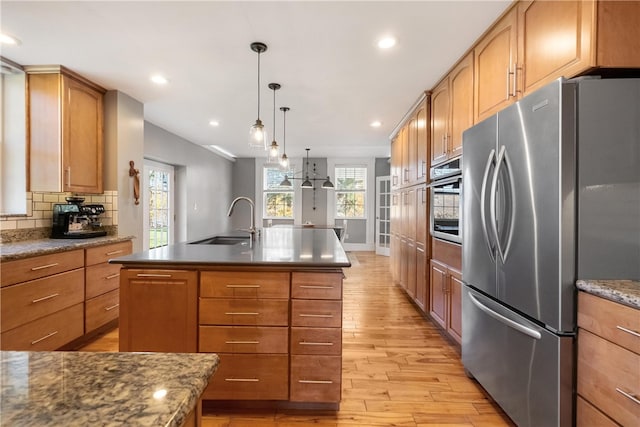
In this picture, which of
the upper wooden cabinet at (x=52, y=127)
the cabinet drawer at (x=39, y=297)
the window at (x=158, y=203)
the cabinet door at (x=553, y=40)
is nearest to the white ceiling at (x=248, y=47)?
the upper wooden cabinet at (x=52, y=127)

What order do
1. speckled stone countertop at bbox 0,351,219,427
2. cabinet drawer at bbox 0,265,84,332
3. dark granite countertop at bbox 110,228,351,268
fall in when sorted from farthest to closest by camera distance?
cabinet drawer at bbox 0,265,84,332 → dark granite countertop at bbox 110,228,351,268 → speckled stone countertop at bbox 0,351,219,427

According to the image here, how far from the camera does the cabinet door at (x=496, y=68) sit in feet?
6.18

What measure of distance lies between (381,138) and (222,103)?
2.89 metres

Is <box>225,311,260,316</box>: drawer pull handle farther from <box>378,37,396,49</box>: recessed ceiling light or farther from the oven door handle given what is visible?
<box>378,37,396,49</box>: recessed ceiling light

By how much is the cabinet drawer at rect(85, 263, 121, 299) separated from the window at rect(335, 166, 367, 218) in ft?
19.1

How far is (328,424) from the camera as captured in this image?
1716 mm

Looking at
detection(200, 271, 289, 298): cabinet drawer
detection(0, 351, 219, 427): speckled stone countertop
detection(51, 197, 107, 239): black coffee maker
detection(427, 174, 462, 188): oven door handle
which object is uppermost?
detection(427, 174, 462, 188): oven door handle

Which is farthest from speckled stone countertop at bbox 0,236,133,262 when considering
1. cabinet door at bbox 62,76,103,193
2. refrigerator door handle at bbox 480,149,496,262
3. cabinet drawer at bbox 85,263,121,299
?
refrigerator door handle at bbox 480,149,496,262

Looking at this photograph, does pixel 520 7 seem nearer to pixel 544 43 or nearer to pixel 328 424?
pixel 544 43

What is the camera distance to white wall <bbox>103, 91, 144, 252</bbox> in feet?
10.7

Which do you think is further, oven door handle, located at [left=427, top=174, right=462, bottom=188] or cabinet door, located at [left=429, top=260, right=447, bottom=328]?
cabinet door, located at [left=429, top=260, right=447, bottom=328]

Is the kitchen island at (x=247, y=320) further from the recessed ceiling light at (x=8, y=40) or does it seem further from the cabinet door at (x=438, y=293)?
the recessed ceiling light at (x=8, y=40)

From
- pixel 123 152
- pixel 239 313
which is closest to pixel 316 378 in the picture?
pixel 239 313

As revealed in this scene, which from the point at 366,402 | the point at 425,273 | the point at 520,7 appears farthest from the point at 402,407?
the point at 520,7
